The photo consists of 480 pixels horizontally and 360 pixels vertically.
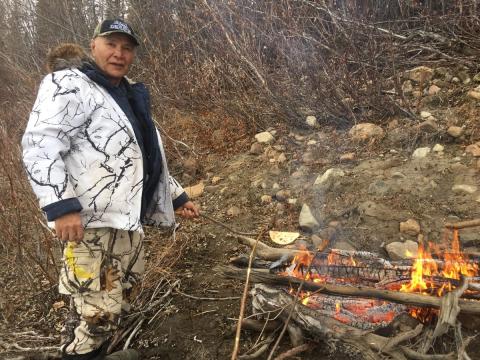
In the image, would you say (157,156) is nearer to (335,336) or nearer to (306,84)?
(335,336)

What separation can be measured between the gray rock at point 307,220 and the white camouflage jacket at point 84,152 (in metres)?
2.09

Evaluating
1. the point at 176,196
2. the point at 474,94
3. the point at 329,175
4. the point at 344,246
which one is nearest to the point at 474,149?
the point at 474,94

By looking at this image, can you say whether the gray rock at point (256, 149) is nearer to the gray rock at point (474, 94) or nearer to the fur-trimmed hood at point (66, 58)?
the gray rock at point (474, 94)

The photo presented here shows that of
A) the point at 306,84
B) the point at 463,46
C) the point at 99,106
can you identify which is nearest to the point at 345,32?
the point at 306,84

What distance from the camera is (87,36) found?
9648 millimetres

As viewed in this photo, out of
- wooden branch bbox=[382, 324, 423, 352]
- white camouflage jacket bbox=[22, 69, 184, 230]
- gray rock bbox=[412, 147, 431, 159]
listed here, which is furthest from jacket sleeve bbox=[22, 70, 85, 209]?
gray rock bbox=[412, 147, 431, 159]

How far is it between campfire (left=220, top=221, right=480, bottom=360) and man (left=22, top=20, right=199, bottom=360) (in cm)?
75

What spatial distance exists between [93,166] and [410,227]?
2.71 metres

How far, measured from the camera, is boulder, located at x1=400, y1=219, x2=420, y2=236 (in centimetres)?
372

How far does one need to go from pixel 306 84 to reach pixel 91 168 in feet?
13.0

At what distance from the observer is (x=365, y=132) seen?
4910 mm

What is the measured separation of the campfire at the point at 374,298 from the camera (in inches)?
91.5

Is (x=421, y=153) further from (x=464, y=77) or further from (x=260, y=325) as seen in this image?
(x=260, y=325)

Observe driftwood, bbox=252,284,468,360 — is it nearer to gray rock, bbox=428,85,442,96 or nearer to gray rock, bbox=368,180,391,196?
gray rock, bbox=368,180,391,196
